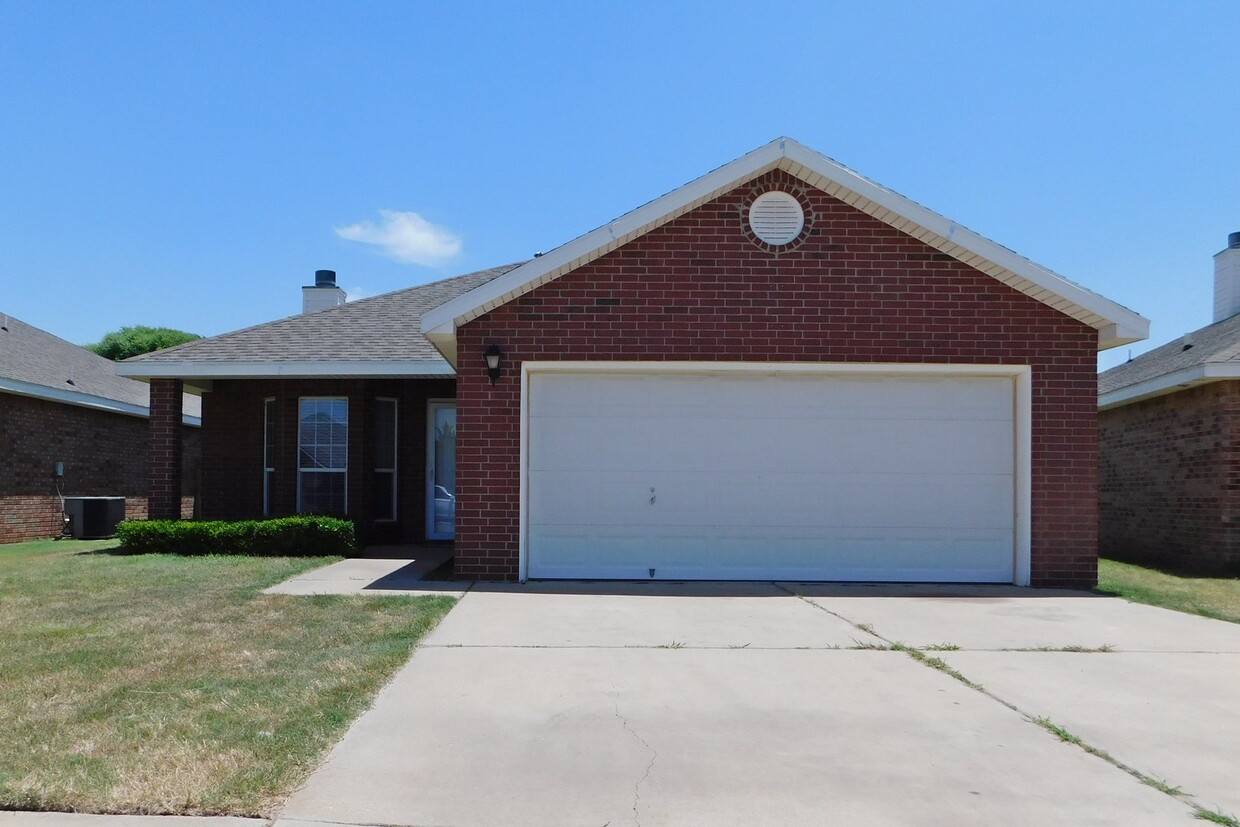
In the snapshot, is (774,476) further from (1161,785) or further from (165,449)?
(165,449)

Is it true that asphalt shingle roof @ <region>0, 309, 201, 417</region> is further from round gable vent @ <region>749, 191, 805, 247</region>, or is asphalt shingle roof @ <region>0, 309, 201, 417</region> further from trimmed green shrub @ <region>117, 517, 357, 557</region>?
round gable vent @ <region>749, 191, 805, 247</region>

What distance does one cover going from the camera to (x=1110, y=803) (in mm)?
3883

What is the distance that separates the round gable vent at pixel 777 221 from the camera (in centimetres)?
1040

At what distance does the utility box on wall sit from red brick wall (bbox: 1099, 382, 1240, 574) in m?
17.6

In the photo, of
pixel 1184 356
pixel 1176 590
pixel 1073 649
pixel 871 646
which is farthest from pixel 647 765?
pixel 1184 356

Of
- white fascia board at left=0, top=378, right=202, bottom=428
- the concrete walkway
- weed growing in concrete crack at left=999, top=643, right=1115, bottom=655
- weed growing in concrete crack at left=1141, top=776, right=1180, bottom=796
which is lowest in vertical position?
the concrete walkway

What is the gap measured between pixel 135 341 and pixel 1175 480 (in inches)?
2319

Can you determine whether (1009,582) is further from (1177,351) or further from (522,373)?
(1177,351)

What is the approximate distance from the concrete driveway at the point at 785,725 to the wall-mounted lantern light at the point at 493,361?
9.51 ft

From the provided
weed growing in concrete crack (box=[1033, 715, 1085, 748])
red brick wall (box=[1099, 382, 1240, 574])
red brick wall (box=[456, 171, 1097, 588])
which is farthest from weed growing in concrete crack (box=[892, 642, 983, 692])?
red brick wall (box=[1099, 382, 1240, 574])

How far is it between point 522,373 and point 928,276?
181 inches

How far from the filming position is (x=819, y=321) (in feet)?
33.9

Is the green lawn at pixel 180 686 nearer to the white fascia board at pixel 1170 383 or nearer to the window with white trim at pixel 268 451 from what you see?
the window with white trim at pixel 268 451

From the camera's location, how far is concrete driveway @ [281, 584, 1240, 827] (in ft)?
12.5
